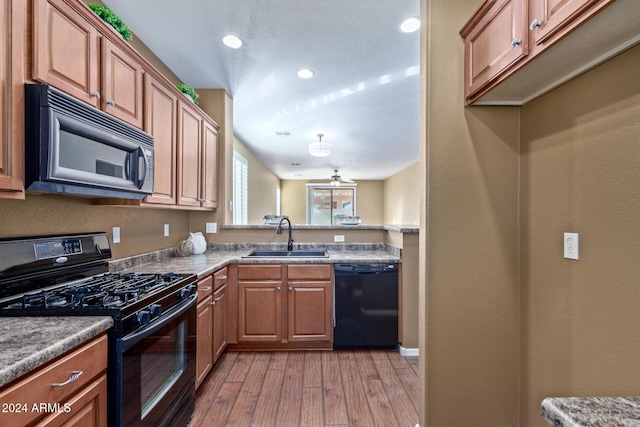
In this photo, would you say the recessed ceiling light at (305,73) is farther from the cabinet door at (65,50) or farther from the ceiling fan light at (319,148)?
the ceiling fan light at (319,148)

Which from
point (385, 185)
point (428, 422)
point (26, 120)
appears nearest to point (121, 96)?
point (26, 120)

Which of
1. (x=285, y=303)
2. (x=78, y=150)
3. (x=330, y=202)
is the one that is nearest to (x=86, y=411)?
(x=78, y=150)

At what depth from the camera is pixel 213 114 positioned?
11.0ft

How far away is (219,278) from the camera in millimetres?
2516

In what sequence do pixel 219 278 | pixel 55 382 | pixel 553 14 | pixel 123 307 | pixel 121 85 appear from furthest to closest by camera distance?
pixel 219 278 < pixel 121 85 < pixel 123 307 < pixel 553 14 < pixel 55 382

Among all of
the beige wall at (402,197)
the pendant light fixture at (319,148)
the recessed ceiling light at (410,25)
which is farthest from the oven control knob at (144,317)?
the beige wall at (402,197)

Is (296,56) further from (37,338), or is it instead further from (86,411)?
(86,411)

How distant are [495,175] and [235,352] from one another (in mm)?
2624

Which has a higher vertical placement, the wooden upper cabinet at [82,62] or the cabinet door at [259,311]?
the wooden upper cabinet at [82,62]

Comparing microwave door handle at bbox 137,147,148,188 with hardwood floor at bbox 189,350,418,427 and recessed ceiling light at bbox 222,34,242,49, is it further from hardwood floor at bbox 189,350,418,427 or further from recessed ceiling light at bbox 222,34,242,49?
hardwood floor at bbox 189,350,418,427

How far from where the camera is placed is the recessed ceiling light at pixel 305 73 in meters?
2.86

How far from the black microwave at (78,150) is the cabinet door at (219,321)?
3.60 feet

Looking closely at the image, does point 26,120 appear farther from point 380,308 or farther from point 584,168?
point 380,308

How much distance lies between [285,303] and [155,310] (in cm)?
154
